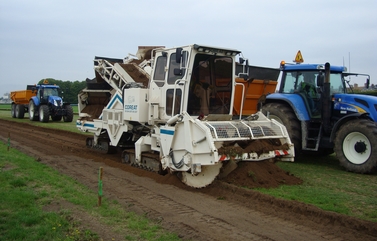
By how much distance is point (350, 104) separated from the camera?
33.0ft

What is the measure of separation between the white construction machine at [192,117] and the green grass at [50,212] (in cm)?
186

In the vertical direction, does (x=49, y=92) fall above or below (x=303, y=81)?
above

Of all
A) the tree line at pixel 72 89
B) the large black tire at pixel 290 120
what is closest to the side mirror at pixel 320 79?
the large black tire at pixel 290 120

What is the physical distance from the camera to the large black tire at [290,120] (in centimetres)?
1087

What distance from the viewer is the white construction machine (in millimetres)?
7762

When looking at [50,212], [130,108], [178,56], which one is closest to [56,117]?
[130,108]

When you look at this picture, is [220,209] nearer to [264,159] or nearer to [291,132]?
[264,159]

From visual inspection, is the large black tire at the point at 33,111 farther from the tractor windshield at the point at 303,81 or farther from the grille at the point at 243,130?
the grille at the point at 243,130

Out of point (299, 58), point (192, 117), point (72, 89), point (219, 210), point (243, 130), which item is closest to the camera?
point (219, 210)

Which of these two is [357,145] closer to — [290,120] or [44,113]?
[290,120]

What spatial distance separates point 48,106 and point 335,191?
73.1 feet

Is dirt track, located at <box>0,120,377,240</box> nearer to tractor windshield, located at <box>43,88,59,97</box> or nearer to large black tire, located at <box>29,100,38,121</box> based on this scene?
large black tire, located at <box>29,100,38,121</box>

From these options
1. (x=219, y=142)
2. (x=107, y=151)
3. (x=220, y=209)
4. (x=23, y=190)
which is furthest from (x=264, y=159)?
(x=107, y=151)

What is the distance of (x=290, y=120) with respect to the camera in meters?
11.0
